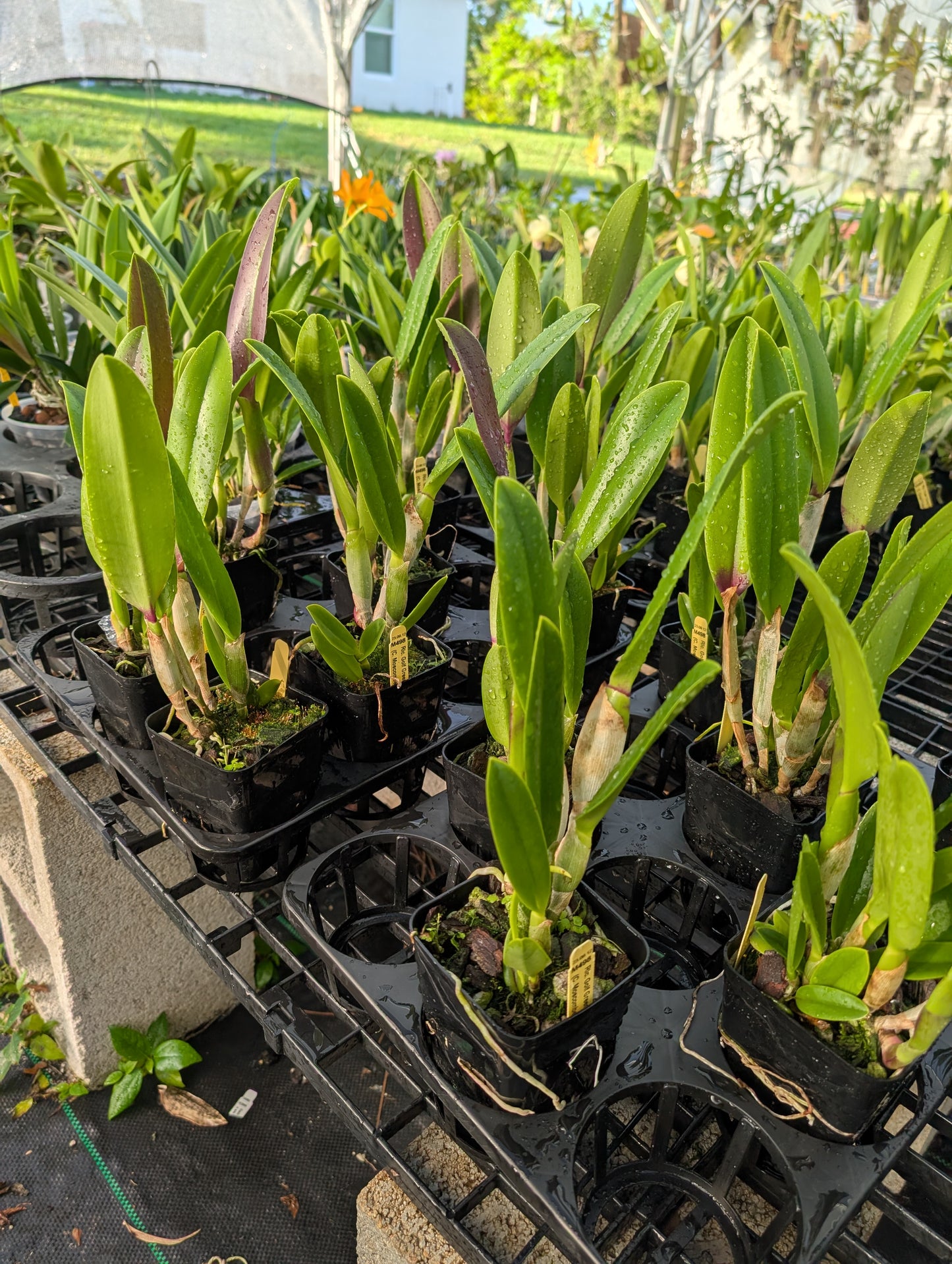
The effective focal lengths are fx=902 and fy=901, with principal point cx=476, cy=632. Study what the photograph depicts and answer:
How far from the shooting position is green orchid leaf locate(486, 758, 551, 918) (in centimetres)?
50

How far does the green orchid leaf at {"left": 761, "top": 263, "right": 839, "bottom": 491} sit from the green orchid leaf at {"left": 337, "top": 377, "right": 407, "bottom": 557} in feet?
1.22

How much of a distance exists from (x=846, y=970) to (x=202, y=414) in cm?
71

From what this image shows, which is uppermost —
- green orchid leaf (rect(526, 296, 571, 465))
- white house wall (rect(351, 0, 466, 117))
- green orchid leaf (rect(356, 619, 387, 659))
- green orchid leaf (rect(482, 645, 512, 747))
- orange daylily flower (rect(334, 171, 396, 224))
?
white house wall (rect(351, 0, 466, 117))

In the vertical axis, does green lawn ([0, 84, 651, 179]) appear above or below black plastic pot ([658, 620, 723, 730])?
above

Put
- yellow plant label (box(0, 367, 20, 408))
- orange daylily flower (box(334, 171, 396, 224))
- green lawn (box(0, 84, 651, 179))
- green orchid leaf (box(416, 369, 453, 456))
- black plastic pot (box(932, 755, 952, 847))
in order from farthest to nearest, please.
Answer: green lawn (box(0, 84, 651, 179)) → orange daylily flower (box(334, 171, 396, 224)) → yellow plant label (box(0, 367, 20, 408)) → green orchid leaf (box(416, 369, 453, 456)) → black plastic pot (box(932, 755, 952, 847))

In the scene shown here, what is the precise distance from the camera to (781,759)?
2.69 feet

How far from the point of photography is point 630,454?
69 cm

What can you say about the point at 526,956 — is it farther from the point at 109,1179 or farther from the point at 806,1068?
the point at 109,1179

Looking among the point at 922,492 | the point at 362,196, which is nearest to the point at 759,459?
the point at 922,492

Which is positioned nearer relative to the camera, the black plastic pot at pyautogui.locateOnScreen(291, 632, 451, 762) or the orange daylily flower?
the black plastic pot at pyautogui.locateOnScreen(291, 632, 451, 762)

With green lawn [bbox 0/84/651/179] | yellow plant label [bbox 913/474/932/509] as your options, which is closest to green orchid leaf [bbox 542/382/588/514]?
yellow plant label [bbox 913/474/932/509]

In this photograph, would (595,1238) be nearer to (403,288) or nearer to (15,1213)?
(15,1213)

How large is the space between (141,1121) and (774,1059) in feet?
3.74

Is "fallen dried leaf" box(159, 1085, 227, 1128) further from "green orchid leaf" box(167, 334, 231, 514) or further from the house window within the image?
the house window
